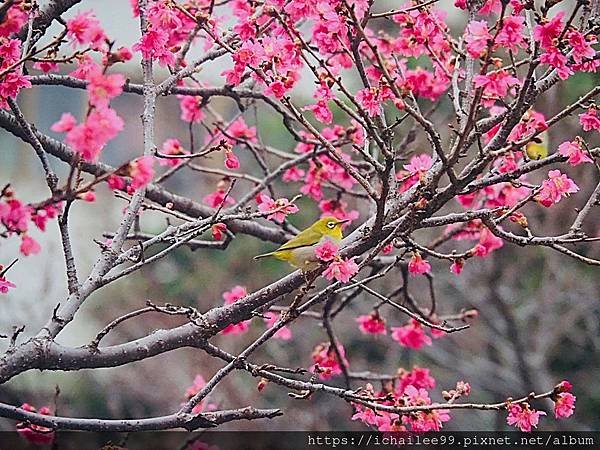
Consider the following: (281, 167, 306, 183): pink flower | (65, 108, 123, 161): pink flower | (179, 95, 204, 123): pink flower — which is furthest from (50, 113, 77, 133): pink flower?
(281, 167, 306, 183): pink flower

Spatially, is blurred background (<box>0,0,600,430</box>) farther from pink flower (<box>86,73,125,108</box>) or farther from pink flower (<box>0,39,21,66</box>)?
pink flower (<box>86,73,125,108</box>)

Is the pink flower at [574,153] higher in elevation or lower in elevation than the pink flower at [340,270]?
higher

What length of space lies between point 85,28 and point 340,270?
51 centimetres

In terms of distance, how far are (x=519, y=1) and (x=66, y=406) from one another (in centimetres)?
329

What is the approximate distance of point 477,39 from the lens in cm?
108

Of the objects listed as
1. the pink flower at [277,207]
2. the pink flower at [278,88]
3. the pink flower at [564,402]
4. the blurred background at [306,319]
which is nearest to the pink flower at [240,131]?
the pink flower at [277,207]

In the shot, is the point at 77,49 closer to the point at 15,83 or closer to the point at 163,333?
the point at 15,83

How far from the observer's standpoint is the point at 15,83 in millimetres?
1102

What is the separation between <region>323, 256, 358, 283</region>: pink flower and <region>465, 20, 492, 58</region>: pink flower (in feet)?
1.19

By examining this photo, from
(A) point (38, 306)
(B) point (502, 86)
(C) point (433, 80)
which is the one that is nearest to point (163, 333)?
(B) point (502, 86)

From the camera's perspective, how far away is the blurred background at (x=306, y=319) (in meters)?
3.45

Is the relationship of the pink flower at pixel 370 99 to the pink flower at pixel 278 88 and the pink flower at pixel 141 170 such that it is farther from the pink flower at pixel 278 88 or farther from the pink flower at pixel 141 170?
the pink flower at pixel 141 170

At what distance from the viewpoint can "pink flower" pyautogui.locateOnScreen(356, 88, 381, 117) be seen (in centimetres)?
126

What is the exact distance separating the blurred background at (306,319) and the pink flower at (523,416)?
197cm
